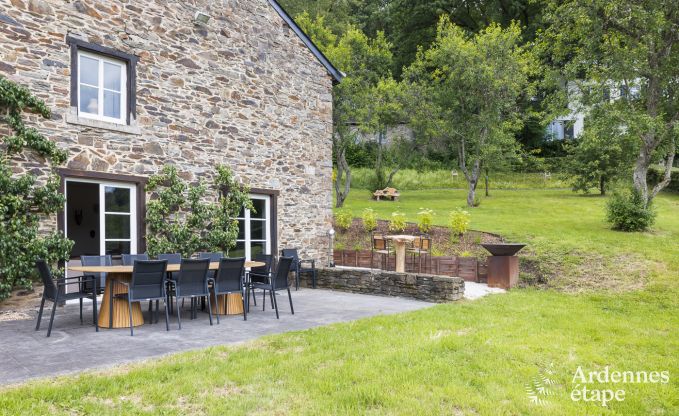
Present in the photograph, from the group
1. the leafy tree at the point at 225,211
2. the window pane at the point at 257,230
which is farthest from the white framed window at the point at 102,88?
the window pane at the point at 257,230

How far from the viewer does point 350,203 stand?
915 inches

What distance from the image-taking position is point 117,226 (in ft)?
28.4

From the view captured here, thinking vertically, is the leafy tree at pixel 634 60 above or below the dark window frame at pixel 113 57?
above

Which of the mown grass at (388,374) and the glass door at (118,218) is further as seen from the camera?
the glass door at (118,218)

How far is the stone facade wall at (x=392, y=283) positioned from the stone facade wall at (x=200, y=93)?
1.60m

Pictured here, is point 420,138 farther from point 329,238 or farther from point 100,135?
point 100,135

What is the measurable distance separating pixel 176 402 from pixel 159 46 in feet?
24.1

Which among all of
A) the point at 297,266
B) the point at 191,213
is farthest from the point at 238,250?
the point at 191,213

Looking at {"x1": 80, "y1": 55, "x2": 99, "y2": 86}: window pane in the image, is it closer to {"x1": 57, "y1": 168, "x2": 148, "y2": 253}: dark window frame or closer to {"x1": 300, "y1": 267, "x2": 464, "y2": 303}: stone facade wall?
{"x1": 57, "y1": 168, "x2": 148, "y2": 253}: dark window frame

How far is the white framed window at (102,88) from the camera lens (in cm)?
831

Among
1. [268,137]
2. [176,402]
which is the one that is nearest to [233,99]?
[268,137]

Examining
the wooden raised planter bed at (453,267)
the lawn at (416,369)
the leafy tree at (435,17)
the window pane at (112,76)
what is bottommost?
the lawn at (416,369)

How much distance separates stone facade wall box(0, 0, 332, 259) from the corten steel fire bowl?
4.20 meters

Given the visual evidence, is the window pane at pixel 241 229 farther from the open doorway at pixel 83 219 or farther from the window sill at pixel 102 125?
the open doorway at pixel 83 219
